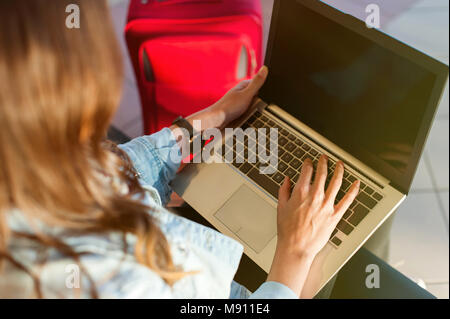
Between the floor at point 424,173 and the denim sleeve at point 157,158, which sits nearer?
the denim sleeve at point 157,158

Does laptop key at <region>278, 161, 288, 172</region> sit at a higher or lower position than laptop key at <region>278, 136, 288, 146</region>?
lower

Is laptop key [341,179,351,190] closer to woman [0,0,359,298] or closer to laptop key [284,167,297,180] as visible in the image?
laptop key [284,167,297,180]

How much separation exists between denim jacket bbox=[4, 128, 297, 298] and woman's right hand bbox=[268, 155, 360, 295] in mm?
48

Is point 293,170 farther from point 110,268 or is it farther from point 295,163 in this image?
point 110,268

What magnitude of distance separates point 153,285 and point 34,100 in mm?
328

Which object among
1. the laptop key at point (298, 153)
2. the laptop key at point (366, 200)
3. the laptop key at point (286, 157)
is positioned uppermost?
the laptop key at point (298, 153)

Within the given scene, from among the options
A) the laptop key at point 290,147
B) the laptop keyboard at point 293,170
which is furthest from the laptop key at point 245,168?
the laptop key at point 290,147

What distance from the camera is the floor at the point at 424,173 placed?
1.56 m

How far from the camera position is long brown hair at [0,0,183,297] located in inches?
18.7

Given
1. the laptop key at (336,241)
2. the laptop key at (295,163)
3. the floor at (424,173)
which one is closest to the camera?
the laptop key at (336,241)

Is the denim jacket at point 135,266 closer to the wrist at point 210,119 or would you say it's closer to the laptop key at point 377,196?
the wrist at point 210,119

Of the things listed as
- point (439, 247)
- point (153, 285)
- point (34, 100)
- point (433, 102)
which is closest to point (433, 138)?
point (439, 247)

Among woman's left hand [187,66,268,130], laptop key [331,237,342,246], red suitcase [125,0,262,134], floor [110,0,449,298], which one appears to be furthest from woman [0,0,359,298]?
floor [110,0,449,298]

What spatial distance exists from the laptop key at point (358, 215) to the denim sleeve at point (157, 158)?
44cm
